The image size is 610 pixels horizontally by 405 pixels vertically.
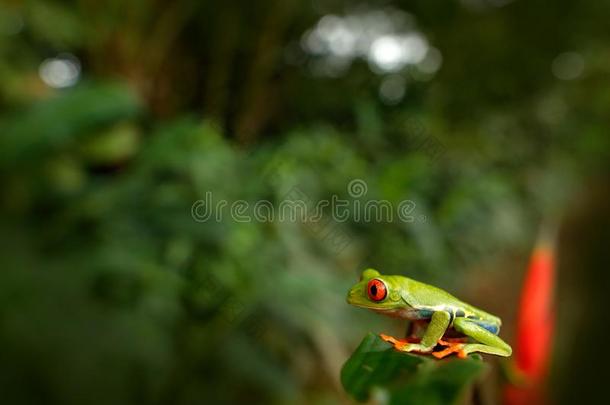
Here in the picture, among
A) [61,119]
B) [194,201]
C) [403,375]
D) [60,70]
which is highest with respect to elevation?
[60,70]

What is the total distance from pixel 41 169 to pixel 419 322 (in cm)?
176

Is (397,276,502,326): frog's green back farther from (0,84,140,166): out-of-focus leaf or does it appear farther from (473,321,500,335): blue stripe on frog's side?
(0,84,140,166): out-of-focus leaf

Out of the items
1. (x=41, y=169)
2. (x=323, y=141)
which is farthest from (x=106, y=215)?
(x=323, y=141)

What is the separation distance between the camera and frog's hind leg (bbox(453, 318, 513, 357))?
0.29 m

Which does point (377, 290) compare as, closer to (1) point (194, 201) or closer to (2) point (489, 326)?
(2) point (489, 326)

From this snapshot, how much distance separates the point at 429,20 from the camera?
3.22 metres

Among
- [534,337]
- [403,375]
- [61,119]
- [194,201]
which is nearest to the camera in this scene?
[403,375]

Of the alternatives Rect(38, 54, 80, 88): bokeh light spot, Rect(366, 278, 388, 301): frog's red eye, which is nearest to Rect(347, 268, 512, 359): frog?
Rect(366, 278, 388, 301): frog's red eye

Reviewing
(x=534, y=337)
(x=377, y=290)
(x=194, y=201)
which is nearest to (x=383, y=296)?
(x=377, y=290)

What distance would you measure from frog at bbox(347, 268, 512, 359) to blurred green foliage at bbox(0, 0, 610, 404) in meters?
0.78

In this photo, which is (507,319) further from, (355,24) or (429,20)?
(429,20)

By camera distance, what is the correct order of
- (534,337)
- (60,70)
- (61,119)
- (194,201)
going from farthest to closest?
(60,70)
(61,119)
(194,201)
(534,337)

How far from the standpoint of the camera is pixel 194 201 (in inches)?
54.6

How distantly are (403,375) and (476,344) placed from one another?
0.18 feet
